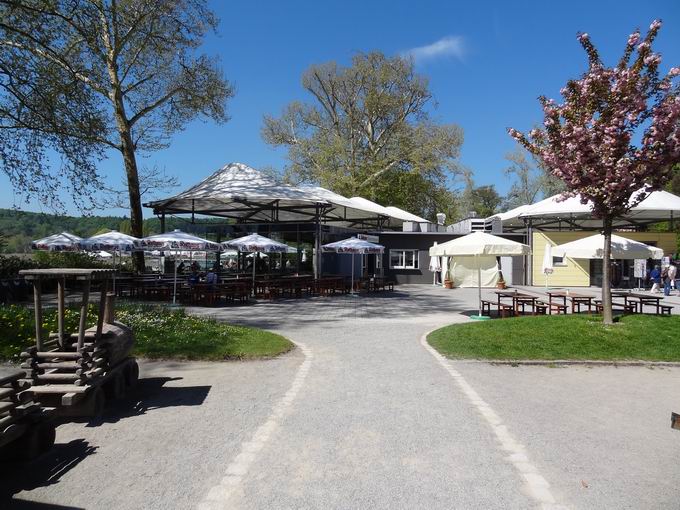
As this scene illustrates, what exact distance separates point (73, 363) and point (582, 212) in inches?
1193

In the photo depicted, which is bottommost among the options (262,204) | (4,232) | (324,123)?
(4,232)

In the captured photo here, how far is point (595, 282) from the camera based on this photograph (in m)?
31.7

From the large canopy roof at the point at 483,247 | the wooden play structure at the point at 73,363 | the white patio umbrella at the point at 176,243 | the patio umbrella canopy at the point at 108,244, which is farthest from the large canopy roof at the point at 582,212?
the wooden play structure at the point at 73,363

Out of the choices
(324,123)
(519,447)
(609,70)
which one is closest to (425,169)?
(324,123)

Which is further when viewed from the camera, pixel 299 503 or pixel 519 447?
pixel 519 447

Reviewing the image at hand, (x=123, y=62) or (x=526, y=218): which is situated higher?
(x=123, y=62)

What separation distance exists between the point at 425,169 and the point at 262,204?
1731 cm

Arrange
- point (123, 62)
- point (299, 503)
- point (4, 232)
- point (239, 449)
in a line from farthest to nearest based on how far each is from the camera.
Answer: point (123, 62) → point (4, 232) → point (239, 449) → point (299, 503)

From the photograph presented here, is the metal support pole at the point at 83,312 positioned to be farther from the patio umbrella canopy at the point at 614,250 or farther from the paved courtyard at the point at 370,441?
the patio umbrella canopy at the point at 614,250

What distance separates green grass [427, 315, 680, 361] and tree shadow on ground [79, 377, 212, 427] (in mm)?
4620

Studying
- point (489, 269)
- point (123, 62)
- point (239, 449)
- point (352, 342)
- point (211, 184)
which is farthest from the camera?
point (489, 269)

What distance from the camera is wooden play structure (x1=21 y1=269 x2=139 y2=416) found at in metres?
4.84

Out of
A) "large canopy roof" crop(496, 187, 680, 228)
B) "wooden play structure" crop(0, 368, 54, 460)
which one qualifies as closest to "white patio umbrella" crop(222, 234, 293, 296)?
"wooden play structure" crop(0, 368, 54, 460)

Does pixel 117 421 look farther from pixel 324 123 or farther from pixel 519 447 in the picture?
pixel 324 123
